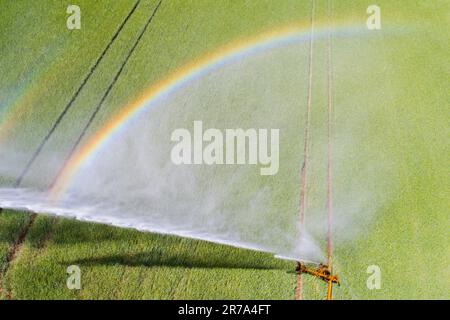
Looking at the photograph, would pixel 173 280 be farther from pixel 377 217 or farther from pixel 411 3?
pixel 411 3

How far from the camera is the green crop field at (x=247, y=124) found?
23.0ft

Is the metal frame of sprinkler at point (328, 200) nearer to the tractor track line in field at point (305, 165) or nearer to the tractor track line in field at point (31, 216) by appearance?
the tractor track line in field at point (305, 165)

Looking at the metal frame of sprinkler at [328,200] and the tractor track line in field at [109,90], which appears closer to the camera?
the metal frame of sprinkler at [328,200]

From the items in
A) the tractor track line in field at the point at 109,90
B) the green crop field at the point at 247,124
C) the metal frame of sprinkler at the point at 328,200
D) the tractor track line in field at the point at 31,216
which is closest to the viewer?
the tractor track line in field at the point at 31,216

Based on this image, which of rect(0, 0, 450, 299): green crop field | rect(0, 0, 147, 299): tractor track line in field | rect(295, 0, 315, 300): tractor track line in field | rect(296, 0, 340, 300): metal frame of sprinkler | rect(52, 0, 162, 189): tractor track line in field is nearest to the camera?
rect(0, 0, 147, 299): tractor track line in field

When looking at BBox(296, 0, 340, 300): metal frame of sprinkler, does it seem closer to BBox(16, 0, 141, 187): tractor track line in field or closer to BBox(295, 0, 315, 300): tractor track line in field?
BBox(295, 0, 315, 300): tractor track line in field

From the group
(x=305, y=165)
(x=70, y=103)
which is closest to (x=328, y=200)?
(x=305, y=165)

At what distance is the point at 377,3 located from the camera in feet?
40.0

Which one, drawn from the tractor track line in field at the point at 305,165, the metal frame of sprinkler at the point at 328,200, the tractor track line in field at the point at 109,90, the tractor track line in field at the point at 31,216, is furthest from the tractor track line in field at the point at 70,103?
the metal frame of sprinkler at the point at 328,200

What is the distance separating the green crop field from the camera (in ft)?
23.0

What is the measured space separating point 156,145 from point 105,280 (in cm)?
274

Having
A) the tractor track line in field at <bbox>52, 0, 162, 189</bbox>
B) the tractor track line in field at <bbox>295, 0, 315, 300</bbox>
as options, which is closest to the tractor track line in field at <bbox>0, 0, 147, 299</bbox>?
the tractor track line in field at <bbox>52, 0, 162, 189</bbox>
